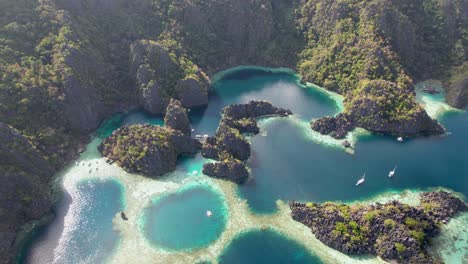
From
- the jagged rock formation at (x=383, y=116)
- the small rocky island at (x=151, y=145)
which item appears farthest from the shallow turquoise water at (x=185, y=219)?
the jagged rock formation at (x=383, y=116)

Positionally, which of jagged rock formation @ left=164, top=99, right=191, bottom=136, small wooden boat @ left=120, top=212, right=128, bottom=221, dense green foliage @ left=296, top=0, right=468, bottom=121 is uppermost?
dense green foliage @ left=296, top=0, right=468, bottom=121

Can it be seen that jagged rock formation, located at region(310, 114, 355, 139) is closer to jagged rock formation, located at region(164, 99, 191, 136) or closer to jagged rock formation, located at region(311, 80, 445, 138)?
jagged rock formation, located at region(311, 80, 445, 138)

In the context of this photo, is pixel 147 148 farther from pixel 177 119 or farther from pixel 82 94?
pixel 82 94

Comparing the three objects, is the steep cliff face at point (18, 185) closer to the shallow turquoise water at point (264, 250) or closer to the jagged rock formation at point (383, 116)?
the shallow turquoise water at point (264, 250)

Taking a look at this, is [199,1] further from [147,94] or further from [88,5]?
[147,94]

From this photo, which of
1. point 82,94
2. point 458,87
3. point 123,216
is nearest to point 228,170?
point 123,216

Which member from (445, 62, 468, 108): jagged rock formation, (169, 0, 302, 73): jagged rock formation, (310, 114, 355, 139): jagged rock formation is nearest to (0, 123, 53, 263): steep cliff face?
(169, 0, 302, 73): jagged rock formation
